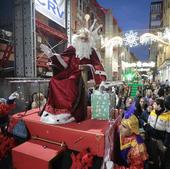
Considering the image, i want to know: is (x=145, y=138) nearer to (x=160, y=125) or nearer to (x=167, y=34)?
(x=160, y=125)

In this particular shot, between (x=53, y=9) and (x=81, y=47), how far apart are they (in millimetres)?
5604

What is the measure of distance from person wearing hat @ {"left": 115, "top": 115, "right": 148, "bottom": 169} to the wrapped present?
1.10 feet

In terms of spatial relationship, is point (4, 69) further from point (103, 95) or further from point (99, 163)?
point (99, 163)

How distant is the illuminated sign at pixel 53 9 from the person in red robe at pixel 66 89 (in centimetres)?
464

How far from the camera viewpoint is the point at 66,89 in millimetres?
2541

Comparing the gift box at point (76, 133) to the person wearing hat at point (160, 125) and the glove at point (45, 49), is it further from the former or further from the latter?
the person wearing hat at point (160, 125)

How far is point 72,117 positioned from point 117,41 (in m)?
9.42

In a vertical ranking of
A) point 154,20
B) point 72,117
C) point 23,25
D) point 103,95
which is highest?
point 154,20

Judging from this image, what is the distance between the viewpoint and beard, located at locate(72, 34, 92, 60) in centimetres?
275

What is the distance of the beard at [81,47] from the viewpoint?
2746 millimetres

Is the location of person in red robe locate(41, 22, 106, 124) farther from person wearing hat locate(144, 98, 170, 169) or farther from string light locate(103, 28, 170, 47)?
string light locate(103, 28, 170, 47)

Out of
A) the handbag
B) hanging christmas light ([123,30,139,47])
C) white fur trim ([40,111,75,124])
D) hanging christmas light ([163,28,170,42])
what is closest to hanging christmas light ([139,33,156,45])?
hanging christmas light ([123,30,139,47])

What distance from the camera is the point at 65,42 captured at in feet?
31.7

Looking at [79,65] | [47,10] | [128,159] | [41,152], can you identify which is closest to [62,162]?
[41,152]
